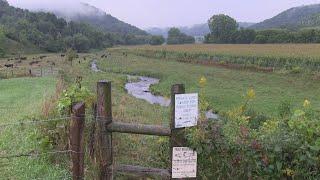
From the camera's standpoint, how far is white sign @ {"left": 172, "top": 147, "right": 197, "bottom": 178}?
5.86 m

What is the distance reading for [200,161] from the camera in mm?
6148

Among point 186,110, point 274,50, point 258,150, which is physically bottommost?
point 258,150

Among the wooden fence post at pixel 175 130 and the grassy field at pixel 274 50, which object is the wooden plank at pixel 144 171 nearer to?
the wooden fence post at pixel 175 130

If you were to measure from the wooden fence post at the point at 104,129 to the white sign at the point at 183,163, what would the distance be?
95 centimetres

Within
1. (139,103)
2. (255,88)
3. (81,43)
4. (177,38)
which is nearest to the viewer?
(139,103)

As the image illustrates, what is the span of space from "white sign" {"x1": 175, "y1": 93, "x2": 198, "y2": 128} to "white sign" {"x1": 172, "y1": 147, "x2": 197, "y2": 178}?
350 millimetres

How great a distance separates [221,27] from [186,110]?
117 m

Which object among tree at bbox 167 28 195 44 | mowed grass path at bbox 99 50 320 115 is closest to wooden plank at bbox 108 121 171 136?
mowed grass path at bbox 99 50 320 115

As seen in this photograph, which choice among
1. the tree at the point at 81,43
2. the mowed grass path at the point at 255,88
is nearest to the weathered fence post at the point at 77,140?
the mowed grass path at the point at 255,88

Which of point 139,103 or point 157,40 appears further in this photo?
point 157,40

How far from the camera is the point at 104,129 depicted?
616 centimetres

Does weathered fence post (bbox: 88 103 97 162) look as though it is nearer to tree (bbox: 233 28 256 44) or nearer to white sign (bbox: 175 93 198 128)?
white sign (bbox: 175 93 198 128)

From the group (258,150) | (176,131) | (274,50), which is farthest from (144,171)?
(274,50)

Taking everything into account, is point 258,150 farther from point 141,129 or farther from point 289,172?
point 141,129
